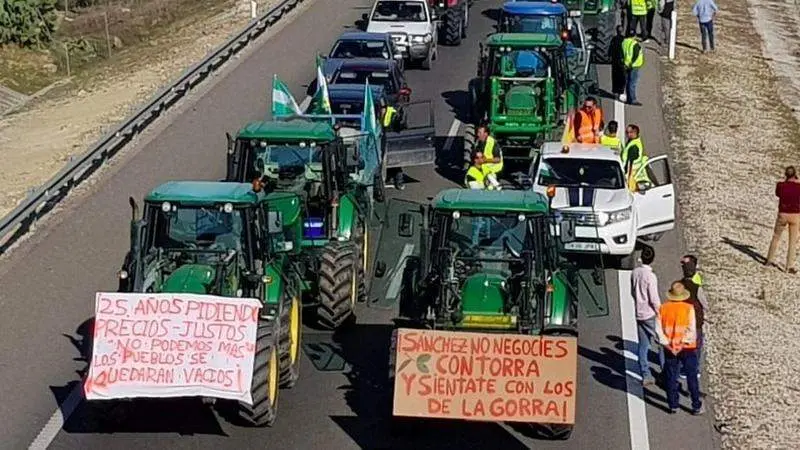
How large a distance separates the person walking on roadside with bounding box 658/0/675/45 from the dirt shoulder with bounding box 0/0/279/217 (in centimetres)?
1116

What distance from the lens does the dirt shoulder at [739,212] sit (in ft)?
57.4

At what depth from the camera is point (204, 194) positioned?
16406 millimetres

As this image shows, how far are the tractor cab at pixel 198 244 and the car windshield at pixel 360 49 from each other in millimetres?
15435

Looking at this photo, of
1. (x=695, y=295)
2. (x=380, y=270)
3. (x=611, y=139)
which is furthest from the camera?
(x=611, y=139)

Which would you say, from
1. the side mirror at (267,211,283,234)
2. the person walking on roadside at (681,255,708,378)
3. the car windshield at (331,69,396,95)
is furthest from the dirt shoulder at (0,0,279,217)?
the person walking on roadside at (681,255,708,378)

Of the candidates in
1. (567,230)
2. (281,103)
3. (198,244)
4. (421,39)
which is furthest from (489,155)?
(421,39)

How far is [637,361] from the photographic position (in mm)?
18328

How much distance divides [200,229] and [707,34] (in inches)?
978

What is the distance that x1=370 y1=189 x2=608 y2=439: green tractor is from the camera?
1577 cm

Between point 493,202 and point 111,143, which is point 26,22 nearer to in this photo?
A: point 111,143

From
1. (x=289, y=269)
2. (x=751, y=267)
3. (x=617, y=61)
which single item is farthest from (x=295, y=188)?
(x=617, y=61)

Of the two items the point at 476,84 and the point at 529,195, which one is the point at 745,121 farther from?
the point at 529,195

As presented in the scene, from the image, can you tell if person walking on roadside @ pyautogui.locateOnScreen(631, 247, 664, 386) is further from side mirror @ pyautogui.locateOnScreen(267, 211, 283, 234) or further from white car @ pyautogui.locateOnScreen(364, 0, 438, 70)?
white car @ pyautogui.locateOnScreen(364, 0, 438, 70)

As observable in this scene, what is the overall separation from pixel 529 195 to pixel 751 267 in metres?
7.33
